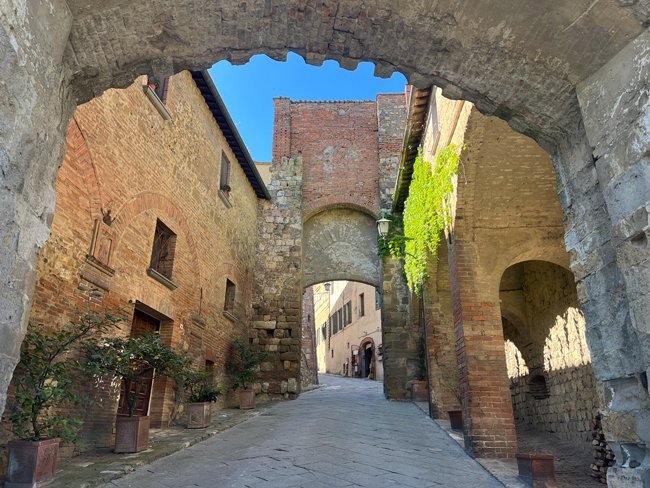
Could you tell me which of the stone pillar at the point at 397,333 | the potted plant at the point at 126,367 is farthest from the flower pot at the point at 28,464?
the stone pillar at the point at 397,333

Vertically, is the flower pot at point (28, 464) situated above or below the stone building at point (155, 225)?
below

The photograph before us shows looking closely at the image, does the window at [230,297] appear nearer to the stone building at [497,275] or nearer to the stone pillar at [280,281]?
the stone pillar at [280,281]

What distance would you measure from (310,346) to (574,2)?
71.8 ft

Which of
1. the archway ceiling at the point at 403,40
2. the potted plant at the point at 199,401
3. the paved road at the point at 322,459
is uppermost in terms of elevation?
the archway ceiling at the point at 403,40

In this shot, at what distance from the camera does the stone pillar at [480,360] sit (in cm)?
648

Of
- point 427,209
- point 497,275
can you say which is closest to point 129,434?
point 497,275

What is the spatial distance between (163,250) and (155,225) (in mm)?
804

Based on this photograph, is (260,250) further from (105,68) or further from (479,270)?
(105,68)

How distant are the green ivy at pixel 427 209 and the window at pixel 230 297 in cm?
450

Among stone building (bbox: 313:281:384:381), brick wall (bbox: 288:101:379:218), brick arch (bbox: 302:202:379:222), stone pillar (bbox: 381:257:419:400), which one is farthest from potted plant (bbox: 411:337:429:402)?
stone building (bbox: 313:281:384:381)

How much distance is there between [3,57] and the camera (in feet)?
7.03

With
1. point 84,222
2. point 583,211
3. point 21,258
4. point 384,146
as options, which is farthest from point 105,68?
point 384,146

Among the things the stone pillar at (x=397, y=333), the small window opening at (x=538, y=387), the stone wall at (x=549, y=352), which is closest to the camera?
the stone wall at (x=549, y=352)

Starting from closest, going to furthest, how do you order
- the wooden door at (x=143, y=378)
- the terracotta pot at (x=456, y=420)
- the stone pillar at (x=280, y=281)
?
the wooden door at (x=143, y=378)
the terracotta pot at (x=456, y=420)
the stone pillar at (x=280, y=281)
